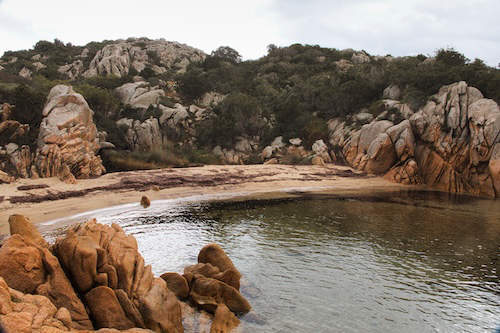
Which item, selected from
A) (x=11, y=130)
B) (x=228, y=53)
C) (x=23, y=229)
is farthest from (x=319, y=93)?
(x=23, y=229)

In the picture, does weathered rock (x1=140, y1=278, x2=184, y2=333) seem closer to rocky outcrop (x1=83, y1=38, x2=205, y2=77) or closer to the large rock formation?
the large rock formation

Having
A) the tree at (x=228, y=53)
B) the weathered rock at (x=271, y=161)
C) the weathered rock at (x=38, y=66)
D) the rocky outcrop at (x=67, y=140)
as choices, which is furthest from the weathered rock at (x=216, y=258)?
the tree at (x=228, y=53)

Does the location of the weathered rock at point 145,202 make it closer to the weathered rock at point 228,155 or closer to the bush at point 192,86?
the weathered rock at point 228,155

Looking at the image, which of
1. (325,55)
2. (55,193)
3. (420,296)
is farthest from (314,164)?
(325,55)

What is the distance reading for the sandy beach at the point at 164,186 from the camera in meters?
21.4

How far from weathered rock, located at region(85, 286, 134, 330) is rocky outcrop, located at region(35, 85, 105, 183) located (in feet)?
70.2

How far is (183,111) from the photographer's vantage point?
147ft

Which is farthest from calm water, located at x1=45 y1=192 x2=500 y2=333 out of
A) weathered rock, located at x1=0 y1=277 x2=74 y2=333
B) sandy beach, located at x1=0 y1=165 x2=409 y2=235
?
weathered rock, located at x1=0 y1=277 x2=74 y2=333

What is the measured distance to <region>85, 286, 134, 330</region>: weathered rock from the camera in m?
7.48

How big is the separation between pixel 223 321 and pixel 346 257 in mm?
7143

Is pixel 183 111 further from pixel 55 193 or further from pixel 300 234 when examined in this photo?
pixel 300 234

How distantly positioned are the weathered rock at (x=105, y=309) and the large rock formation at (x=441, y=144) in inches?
1279

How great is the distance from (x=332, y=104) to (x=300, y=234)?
33458 mm

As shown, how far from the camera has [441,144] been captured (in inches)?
1325
